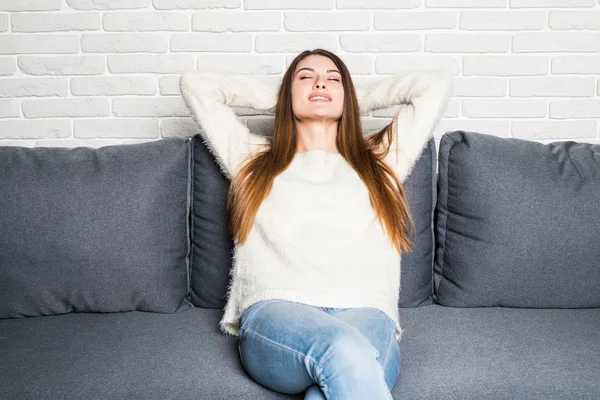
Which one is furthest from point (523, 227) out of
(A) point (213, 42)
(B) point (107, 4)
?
(B) point (107, 4)

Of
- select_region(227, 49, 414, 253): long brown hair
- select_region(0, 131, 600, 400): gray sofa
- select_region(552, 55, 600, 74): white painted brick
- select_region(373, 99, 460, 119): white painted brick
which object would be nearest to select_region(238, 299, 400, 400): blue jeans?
select_region(0, 131, 600, 400): gray sofa

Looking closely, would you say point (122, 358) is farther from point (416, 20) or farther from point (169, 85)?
point (416, 20)

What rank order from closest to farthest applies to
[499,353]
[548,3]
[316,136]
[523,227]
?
[499,353], [523,227], [316,136], [548,3]

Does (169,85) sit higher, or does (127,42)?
(127,42)

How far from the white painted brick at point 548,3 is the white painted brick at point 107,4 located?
1286 mm

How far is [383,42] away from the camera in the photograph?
2.18m

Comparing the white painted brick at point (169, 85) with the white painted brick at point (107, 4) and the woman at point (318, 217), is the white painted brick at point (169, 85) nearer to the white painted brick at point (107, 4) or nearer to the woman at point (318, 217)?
the white painted brick at point (107, 4)

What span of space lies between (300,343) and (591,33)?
1.59 meters

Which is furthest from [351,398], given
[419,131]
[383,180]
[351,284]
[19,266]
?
[19,266]

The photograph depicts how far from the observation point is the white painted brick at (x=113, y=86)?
7.30 feet

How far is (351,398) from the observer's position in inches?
Result: 47.1

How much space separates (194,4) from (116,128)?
20.6 inches

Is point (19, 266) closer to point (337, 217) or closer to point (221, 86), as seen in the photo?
point (221, 86)

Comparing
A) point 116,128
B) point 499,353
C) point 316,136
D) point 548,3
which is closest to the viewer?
point 499,353
